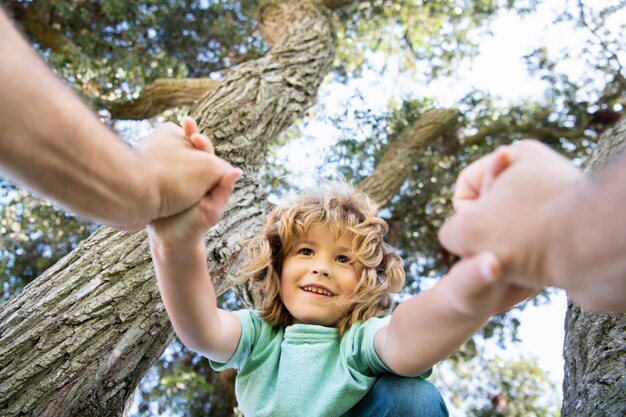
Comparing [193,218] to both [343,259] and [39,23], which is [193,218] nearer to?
[343,259]

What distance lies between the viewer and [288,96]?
3359mm

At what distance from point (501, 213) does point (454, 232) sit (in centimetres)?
9

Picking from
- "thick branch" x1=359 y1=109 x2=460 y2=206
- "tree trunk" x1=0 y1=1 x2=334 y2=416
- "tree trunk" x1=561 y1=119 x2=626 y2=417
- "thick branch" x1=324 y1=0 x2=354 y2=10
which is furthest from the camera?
"thick branch" x1=324 y1=0 x2=354 y2=10

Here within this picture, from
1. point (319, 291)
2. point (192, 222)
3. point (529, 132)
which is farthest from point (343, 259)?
point (529, 132)

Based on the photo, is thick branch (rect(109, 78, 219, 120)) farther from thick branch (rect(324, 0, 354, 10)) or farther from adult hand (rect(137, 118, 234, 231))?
adult hand (rect(137, 118, 234, 231))

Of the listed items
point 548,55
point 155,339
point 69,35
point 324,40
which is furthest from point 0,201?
point 548,55

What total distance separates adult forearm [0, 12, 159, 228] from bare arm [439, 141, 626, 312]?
574mm

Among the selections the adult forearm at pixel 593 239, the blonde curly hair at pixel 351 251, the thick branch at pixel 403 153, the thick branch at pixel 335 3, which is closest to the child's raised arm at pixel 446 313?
the adult forearm at pixel 593 239

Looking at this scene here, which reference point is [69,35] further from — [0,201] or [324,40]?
[324,40]

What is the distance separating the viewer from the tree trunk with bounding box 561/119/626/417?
1.60 m

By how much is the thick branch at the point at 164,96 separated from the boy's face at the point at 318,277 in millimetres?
2949

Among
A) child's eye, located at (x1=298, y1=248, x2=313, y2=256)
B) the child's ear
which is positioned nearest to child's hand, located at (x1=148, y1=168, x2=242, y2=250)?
child's eye, located at (x1=298, y1=248, x2=313, y2=256)

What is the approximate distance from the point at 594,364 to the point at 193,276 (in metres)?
1.23

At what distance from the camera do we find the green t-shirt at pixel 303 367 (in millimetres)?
1593
